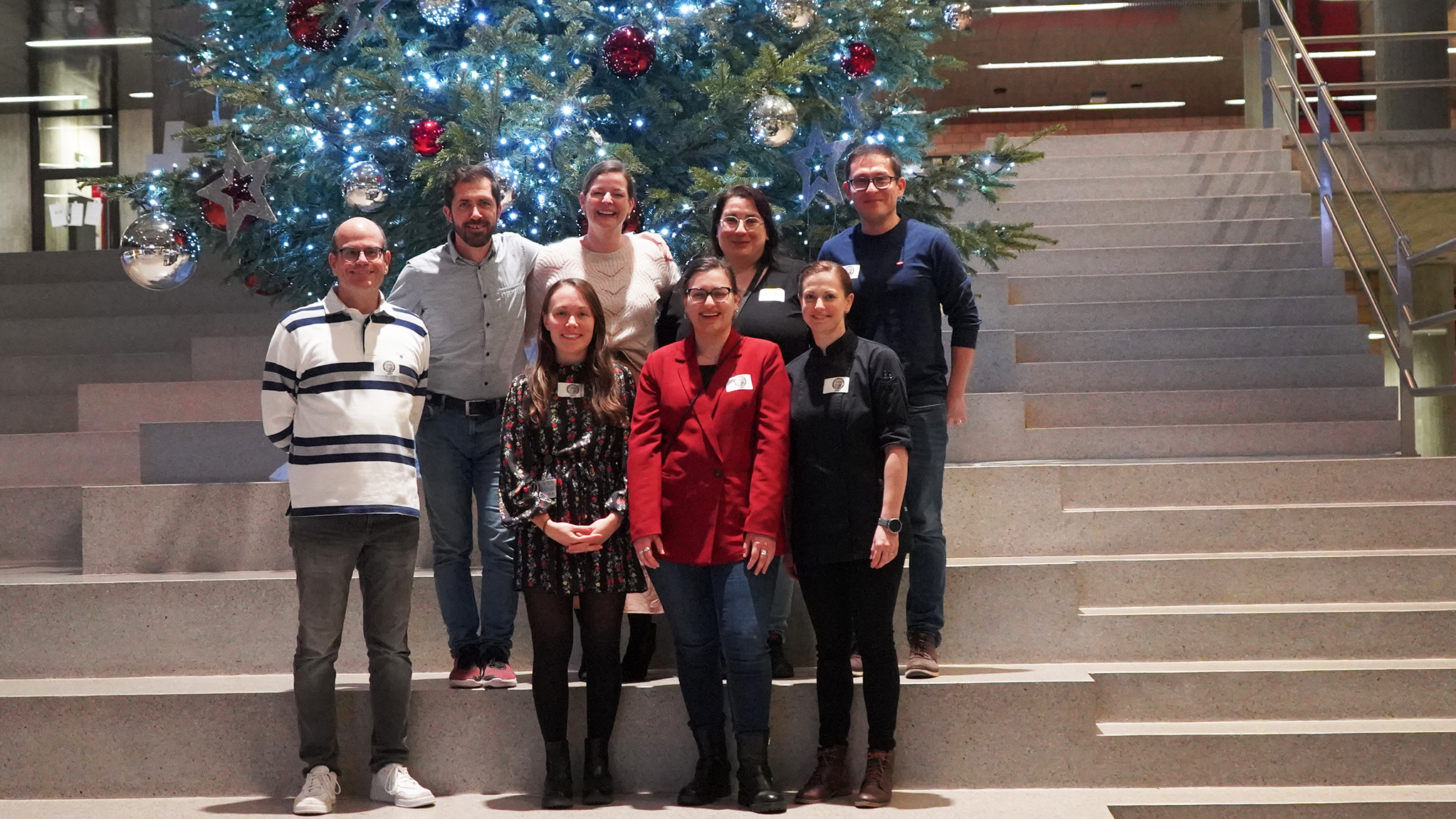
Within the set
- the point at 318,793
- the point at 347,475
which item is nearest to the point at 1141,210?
the point at 347,475

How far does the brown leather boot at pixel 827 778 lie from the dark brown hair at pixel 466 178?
1.79 m

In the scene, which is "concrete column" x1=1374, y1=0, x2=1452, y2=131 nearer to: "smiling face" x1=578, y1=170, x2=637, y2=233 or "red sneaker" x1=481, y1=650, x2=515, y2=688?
"smiling face" x1=578, y1=170, x2=637, y2=233

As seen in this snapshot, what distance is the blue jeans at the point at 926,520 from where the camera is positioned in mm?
3799

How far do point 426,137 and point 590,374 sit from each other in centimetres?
120

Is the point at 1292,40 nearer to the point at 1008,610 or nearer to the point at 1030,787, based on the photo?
the point at 1008,610

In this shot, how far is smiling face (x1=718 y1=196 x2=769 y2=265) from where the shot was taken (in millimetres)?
3684

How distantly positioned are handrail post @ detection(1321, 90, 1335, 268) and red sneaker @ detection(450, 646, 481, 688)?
5253 millimetres

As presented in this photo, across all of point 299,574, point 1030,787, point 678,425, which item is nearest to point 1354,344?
point 1030,787

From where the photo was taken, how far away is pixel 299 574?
11.7 feet

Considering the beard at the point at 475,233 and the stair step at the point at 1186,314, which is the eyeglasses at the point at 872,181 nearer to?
the beard at the point at 475,233

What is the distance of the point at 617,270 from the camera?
3848mm

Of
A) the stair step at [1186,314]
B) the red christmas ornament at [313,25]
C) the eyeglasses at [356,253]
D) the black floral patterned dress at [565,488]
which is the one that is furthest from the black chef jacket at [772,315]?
the stair step at [1186,314]

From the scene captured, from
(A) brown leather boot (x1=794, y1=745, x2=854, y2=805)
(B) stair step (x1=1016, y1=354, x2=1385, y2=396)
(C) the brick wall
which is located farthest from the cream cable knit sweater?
(C) the brick wall

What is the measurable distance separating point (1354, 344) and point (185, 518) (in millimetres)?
5314
